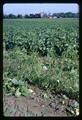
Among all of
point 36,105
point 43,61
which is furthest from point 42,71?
point 36,105

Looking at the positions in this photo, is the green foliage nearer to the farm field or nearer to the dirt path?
the farm field

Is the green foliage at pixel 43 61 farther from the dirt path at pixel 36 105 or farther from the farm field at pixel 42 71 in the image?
the dirt path at pixel 36 105

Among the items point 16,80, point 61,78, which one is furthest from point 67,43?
point 16,80

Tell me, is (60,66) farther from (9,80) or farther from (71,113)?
(71,113)

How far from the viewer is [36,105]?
3031mm

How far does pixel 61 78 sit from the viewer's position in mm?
3508

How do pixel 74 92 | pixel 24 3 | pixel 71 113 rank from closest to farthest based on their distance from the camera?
1. pixel 24 3
2. pixel 71 113
3. pixel 74 92

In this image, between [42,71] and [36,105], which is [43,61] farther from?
[36,105]

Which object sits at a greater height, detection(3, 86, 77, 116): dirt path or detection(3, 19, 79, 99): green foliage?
detection(3, 19, 79, 99): green foliage

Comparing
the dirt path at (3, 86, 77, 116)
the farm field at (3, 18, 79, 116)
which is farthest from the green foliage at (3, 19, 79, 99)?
the dirt path at (3, 86, 77, 116)

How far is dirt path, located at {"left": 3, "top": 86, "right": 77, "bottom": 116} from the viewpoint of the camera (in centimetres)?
274

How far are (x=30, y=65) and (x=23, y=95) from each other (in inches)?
25.5

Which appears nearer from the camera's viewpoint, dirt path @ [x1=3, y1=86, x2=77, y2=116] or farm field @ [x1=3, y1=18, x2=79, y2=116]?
dirt path @ [x1=3, y1=86, x2=77, y2=116]

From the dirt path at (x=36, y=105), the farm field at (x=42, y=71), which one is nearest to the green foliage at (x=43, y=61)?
the farm field at (x=42, y=71)
